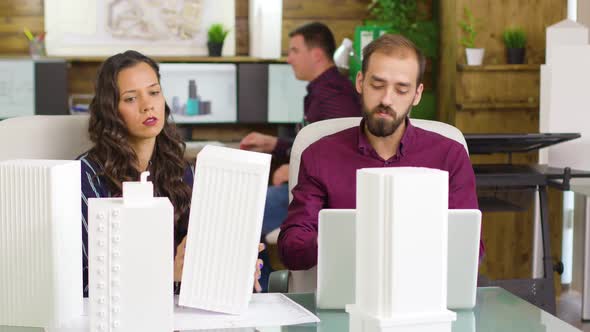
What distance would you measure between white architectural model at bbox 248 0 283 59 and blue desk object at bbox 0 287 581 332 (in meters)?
3.93

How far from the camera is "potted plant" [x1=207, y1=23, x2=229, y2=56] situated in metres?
5.73

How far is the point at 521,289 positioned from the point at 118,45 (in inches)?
137

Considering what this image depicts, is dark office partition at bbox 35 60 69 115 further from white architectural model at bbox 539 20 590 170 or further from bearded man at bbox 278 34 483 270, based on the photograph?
bearded man at bbox 278 34 483 270

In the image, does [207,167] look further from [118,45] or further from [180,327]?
[118,45]

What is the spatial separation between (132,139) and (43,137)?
22 cm

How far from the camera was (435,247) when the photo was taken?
3.97 ft

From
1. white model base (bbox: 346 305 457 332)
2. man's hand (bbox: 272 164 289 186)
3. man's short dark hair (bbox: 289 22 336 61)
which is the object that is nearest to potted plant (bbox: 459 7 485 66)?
man's short dark hair (bbox: 289 22 336 61)

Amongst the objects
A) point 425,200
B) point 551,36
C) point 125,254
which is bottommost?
point 125,254

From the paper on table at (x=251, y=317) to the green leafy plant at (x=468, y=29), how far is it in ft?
11.2

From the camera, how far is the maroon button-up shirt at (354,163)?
2.34 meters

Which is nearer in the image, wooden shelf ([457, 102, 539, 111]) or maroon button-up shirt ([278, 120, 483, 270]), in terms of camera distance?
maroon button-up shirt ([278, 120, 483, 270])

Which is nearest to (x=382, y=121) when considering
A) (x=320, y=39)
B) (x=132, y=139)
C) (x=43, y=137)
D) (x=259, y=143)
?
(x=132, y=139)

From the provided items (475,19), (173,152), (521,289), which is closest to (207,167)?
(173,152)

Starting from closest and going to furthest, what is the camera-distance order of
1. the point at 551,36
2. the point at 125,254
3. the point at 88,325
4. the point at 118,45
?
the point at 125,254 → the point at 88,325 → the point at 551,36 → the point at 118,45
